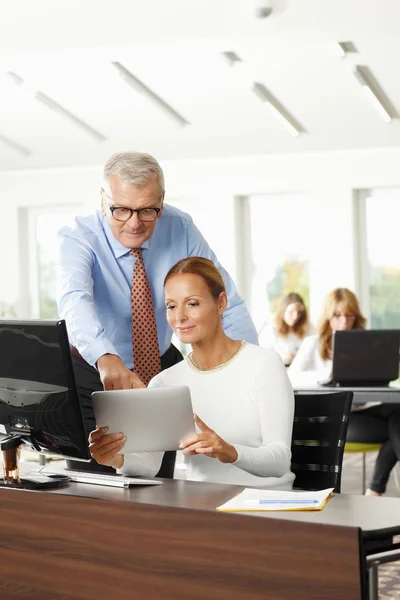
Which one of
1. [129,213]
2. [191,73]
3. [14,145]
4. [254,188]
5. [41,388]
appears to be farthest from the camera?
[14,145]

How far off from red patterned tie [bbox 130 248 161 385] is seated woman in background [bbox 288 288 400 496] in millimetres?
2823

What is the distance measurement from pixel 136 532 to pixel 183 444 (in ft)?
1.09

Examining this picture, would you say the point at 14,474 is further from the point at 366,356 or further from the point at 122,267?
the point at 366,356

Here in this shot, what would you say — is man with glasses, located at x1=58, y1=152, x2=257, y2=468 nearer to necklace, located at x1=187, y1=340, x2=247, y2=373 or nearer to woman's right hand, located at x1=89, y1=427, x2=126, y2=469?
necklace, located at x1=187, y1=340, x2=247, y2=373

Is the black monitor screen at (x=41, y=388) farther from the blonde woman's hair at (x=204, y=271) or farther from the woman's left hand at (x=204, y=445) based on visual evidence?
the blonde woman's hair at (x=204, y=271)

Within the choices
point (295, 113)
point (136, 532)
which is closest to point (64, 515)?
point (136, 532)

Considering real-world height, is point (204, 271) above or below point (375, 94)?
below

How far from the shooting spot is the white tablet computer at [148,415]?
84.6 inches

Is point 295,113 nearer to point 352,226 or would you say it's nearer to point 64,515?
point 352,226

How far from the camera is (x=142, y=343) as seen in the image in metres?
2.94

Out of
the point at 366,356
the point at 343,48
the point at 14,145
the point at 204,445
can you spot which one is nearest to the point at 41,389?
the point at 204,445

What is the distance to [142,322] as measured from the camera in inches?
115

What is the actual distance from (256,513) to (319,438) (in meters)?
0.89

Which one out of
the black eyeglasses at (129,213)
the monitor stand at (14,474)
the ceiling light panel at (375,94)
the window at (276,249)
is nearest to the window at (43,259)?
the window at (276,249)
